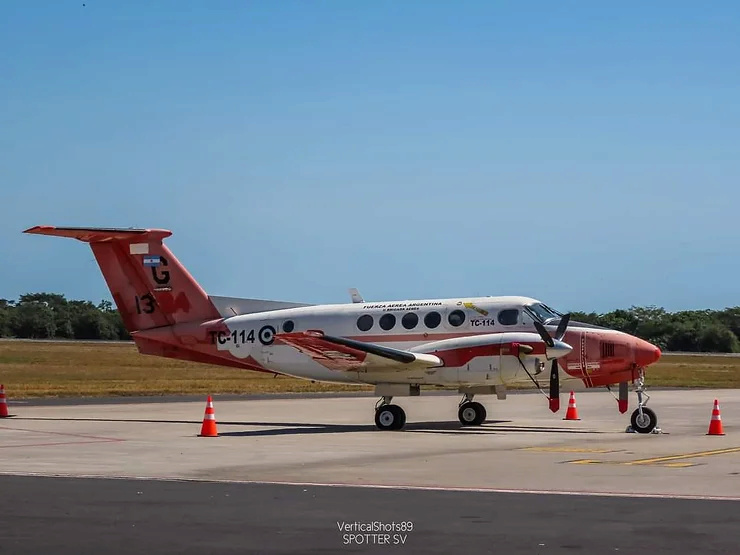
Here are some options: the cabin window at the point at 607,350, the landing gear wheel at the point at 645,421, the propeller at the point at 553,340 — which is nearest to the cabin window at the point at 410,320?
the propeller at the point at 553,340

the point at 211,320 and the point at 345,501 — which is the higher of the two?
the point at 211,320

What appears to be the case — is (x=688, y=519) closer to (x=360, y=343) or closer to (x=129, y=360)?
(x=360, y=343)

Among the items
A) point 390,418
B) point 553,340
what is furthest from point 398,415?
point 553,340

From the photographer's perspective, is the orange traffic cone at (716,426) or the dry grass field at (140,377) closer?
the orange traffic cone at (716,426)

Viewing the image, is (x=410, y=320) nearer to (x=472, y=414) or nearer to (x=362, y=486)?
(x=472, y=414)

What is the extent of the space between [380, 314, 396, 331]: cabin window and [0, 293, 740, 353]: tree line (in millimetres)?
82745

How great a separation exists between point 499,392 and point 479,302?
217 centimetres

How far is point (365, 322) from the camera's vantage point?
28391 mm

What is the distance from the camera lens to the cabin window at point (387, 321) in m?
28.0

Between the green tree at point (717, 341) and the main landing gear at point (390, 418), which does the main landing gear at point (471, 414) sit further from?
the green tree at point (717, 341)

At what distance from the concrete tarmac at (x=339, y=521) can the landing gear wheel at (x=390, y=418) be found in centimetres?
1169

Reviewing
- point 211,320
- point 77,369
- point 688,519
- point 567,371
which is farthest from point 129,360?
point 688,519

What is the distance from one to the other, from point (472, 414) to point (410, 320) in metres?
2.75

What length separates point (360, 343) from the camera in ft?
85.5
